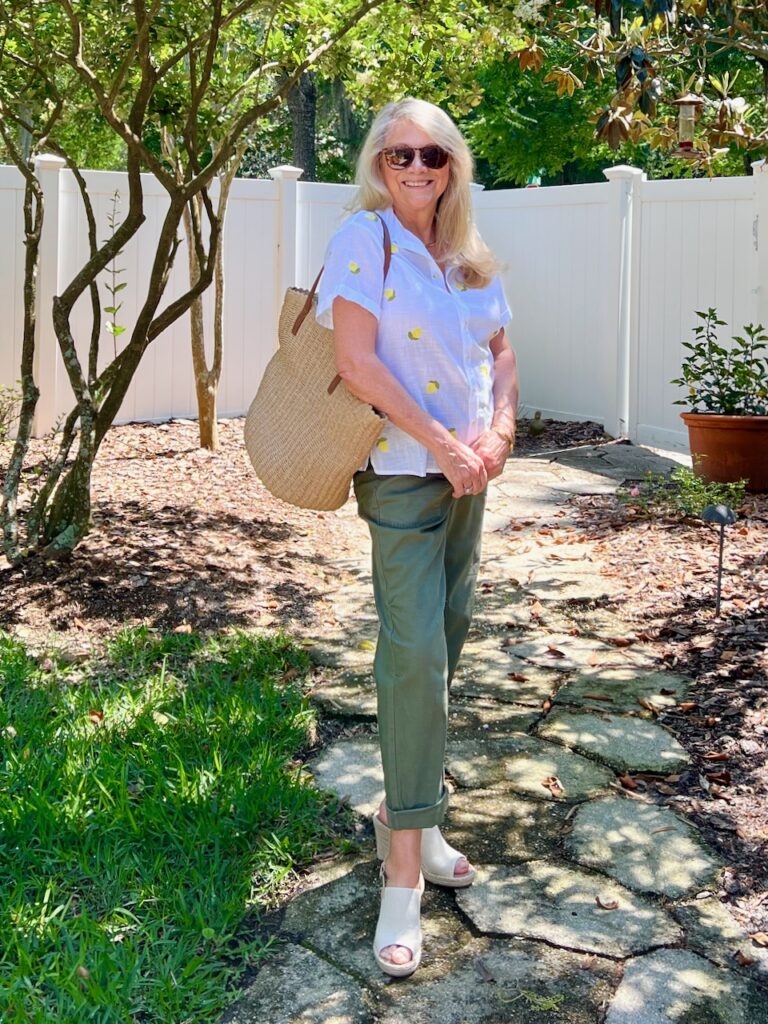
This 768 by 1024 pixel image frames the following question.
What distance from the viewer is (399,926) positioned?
2.62 metres

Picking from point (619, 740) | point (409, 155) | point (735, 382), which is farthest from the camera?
point (735, 382)

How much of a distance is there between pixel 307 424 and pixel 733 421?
4.74 metres

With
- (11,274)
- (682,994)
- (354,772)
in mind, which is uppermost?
(11,274)

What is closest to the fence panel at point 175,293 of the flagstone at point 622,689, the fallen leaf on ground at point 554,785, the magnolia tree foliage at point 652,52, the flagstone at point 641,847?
the magnolia tree foliage at point 652,52

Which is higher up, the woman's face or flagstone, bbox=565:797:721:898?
the woman's face

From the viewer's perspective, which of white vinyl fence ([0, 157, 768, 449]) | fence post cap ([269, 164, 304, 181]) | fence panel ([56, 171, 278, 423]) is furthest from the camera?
fence post cap ([269, 164, 304, 181])

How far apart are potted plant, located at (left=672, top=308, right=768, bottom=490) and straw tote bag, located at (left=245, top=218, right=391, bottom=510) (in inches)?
184

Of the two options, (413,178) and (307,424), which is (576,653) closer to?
(307,424)


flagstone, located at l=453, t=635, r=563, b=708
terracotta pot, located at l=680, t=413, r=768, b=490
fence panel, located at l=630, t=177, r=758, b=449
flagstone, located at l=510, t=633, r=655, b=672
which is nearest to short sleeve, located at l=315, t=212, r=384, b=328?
flagstone, located at l=453, t=635, r=563, b=708

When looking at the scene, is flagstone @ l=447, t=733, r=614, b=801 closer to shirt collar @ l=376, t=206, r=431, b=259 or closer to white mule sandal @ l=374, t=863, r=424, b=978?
white mule sandal @ l=374, t=863, r=424, b=978

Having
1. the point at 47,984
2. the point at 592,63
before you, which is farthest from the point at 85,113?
the point at 47,984

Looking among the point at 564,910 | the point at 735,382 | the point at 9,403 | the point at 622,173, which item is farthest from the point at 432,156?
the point at 622,173

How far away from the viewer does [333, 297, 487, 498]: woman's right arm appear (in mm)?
2643

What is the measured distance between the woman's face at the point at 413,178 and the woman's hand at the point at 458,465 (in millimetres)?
559
